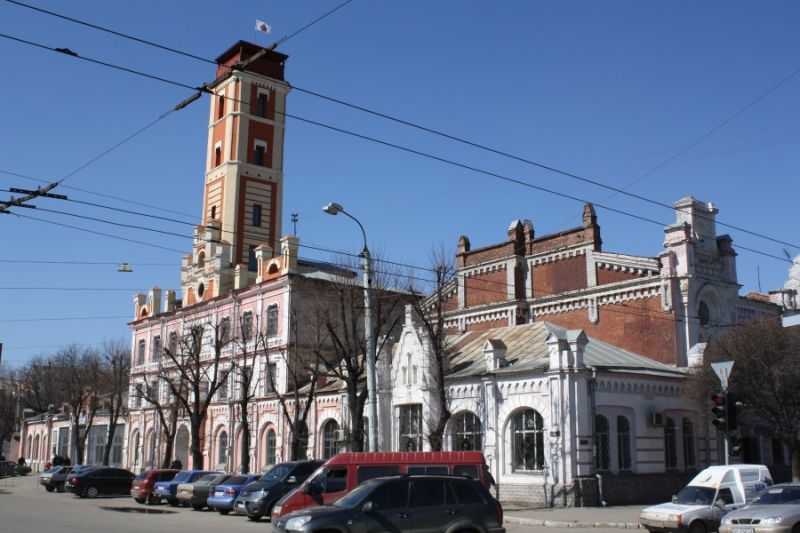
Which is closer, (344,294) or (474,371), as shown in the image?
(474,371)

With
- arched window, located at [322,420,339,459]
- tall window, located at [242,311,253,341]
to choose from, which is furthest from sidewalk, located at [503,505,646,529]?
tall window, located at [242,311,253,341]

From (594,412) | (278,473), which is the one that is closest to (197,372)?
(278,473)

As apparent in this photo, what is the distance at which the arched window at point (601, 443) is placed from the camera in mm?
31531

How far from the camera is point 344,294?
1574 inches

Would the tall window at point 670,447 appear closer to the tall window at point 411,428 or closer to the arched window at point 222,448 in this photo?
the tall window at point 411,428

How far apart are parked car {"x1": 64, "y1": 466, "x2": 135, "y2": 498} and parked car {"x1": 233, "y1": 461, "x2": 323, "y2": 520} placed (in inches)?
630

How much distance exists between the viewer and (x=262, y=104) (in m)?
64.7

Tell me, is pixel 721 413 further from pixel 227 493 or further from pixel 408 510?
pixel 227 493

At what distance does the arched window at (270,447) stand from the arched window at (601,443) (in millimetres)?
23204

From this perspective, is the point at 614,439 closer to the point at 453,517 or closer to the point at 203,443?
the point at 453,517

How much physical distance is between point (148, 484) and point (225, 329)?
18.1m

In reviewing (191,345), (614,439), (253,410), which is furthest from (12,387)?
(614,439)

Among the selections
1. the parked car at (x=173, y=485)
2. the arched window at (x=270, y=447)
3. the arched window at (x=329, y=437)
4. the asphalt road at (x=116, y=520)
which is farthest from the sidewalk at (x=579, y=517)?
the arched window at (x=270, y=447)

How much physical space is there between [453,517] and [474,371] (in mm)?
20632
